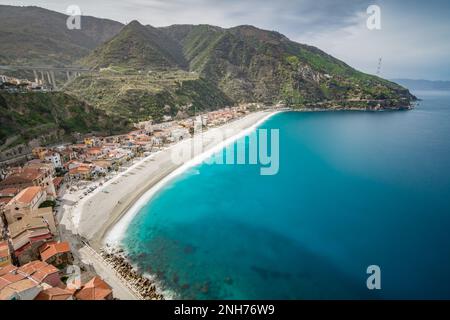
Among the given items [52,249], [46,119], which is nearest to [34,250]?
[52,249]

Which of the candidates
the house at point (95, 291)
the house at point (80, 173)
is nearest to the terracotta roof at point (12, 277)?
the house at point (95, 291)

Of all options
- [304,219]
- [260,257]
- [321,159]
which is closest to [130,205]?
[260,257]

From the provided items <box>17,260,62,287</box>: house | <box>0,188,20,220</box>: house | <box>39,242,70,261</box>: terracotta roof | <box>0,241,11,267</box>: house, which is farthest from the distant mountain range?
→ <box>17,260,62,287</box>: house

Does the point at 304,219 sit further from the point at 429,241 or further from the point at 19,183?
the point at 19,183

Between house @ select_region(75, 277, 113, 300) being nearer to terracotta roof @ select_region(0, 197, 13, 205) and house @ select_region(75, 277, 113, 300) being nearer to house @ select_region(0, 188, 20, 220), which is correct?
house @ select_region(0, 188, 20, 220)

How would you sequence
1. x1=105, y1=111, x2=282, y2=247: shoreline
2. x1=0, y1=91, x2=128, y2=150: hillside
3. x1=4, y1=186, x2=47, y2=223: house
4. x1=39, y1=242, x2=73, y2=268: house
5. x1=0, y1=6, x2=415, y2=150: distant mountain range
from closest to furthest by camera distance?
x1=39, y1=242, x2=73, y2=268: house, x1=4, y1=186, x2=47, y2=223: house, x1=105, y1=111, x2=282, y2=247: shoreline, x1=0, y1=91, x2=128, y2=150: hillside, x1=0, y1=6, x2=415, y2=150: distant mountain range

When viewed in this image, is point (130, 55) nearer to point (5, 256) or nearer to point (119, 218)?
point (119, 218)

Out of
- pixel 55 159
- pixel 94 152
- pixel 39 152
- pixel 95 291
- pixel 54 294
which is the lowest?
pixel 95 291
